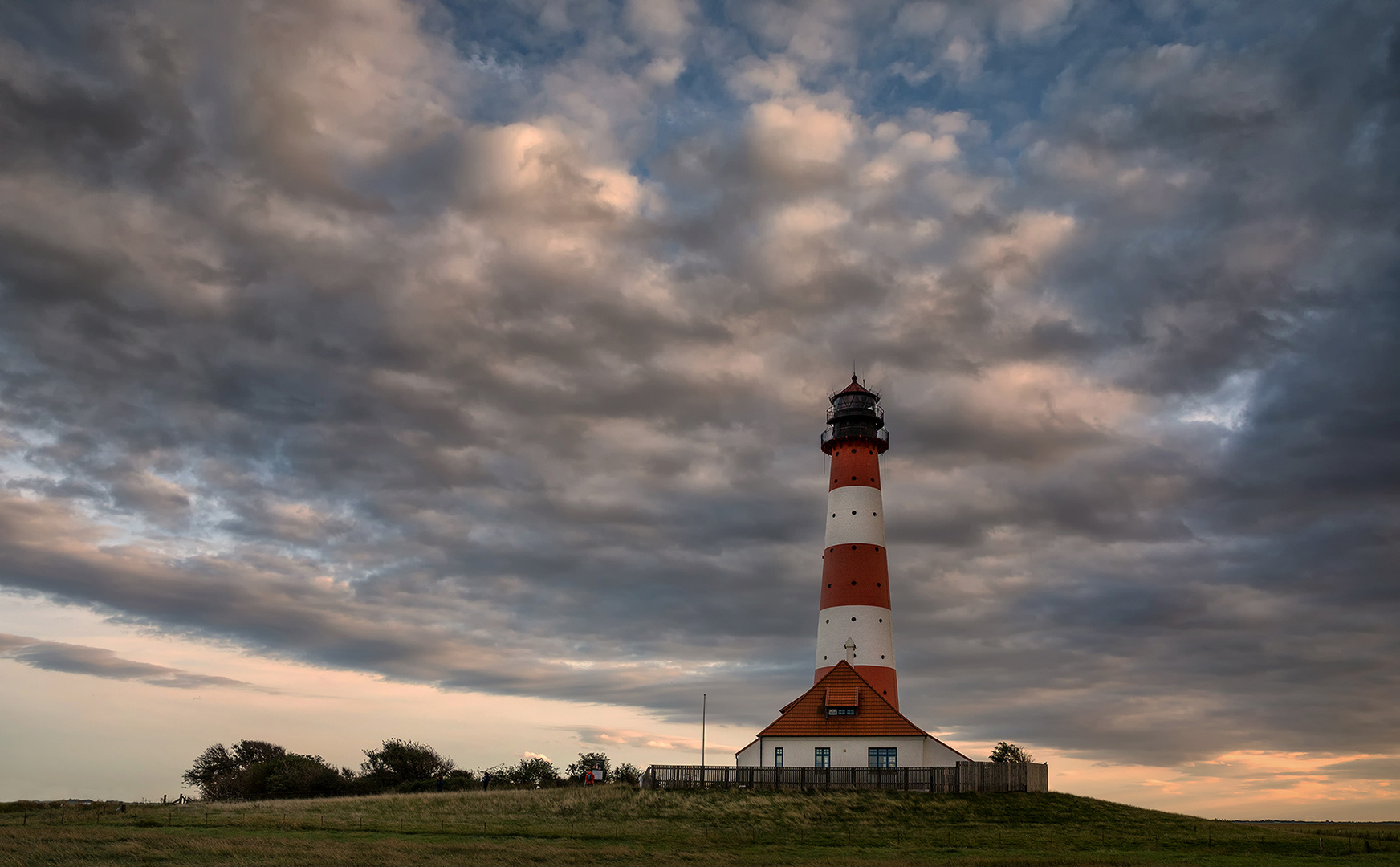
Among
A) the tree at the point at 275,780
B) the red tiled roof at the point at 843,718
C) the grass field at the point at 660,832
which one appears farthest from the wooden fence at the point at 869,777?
the tree at the point at 275,780

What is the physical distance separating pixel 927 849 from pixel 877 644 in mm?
22407

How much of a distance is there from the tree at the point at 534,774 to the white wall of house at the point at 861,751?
18509 millimetres

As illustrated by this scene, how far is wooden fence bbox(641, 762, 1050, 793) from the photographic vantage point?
51.0 metres

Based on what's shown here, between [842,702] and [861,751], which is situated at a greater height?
[842,702]

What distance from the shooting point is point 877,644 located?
195 ft

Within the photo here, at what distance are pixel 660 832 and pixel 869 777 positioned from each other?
1575 cm

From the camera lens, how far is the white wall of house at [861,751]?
54500 millimetres

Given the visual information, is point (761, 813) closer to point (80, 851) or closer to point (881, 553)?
point (881, 553)

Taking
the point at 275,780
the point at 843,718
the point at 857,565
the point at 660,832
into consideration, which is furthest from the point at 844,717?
the point at 275,780

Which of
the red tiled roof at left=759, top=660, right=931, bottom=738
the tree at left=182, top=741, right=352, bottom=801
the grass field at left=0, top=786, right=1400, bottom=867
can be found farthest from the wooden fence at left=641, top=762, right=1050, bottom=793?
the tree at left=182, top=741, right=352, bottom=801

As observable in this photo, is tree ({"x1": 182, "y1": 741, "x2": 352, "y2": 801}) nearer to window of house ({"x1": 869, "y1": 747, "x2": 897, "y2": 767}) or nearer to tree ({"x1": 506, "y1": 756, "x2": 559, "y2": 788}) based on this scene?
tree ({"x1": 506, "y1": 756, "x2": 559, "y2": 788})

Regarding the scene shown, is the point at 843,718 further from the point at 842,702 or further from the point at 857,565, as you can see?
the point at 857,565

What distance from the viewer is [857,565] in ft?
199

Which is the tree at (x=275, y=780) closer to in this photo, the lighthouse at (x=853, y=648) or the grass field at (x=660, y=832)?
the grass field at (x=660, y=832)
